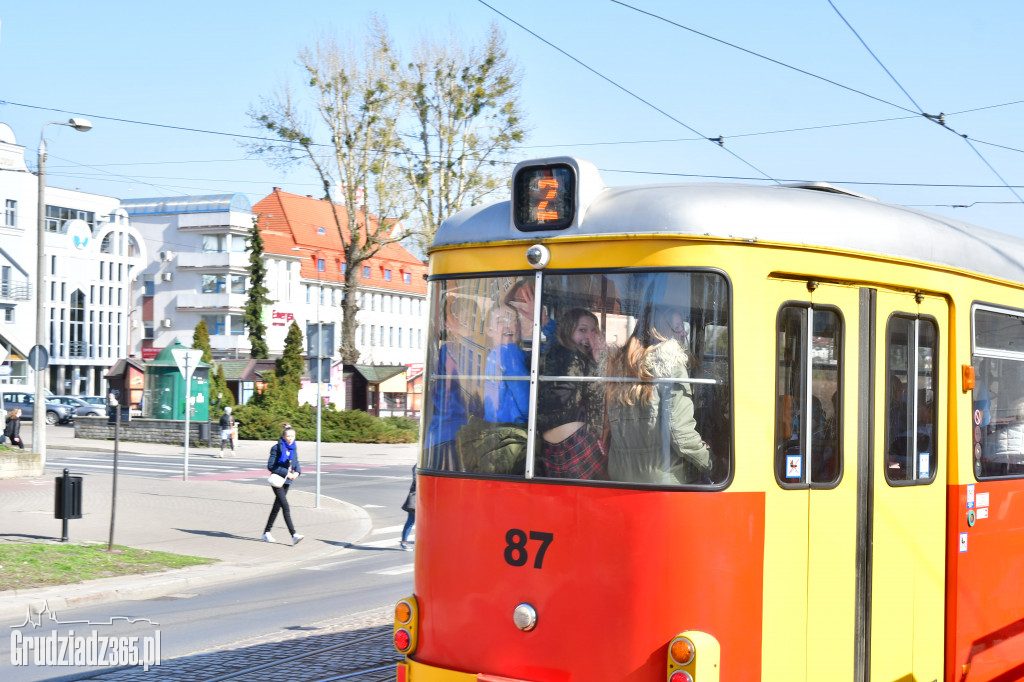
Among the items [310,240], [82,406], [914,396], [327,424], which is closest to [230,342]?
[310,240]

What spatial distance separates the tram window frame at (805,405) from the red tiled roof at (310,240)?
274ft

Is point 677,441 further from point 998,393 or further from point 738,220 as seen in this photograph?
point 998,393

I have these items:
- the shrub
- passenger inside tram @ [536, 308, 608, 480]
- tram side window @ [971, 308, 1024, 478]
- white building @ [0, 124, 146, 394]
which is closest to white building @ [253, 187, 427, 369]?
white building @ [0, 124, 146, 394]

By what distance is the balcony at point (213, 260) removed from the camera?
86750 millimetres

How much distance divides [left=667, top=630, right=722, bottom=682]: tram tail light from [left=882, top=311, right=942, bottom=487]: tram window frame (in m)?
1.48

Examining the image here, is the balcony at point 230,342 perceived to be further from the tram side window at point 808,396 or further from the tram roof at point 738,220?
the tram side window at point 808,396

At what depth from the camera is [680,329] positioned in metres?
5.29

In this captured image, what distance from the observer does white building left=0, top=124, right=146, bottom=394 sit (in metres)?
73.9

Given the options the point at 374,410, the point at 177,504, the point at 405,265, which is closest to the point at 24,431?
the point at 374,410

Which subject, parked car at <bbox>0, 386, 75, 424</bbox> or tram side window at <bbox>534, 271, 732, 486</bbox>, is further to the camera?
parked car at <bbox>0, 386, 75, 424</bbox>

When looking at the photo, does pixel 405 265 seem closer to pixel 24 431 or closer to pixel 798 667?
pixel 24 431

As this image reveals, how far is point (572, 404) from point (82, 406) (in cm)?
5913

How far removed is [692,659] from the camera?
5.06 meters

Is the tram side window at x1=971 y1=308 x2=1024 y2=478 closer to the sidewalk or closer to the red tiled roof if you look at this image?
the sidewalk
